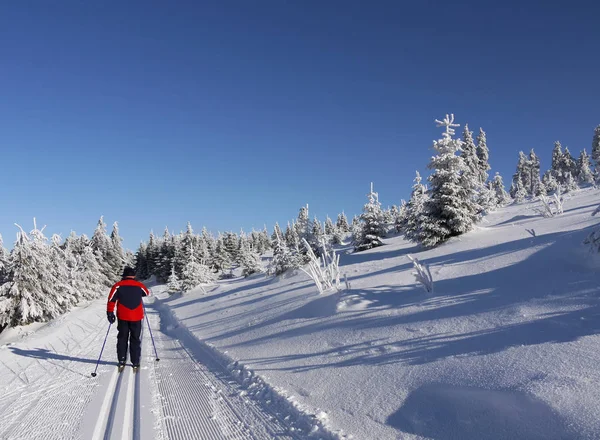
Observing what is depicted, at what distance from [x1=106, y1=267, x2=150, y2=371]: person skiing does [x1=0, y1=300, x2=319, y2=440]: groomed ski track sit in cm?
32

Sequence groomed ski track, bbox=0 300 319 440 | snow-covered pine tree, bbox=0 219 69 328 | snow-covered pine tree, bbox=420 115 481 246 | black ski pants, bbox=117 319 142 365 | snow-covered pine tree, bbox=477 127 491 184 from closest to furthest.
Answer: groomed ski track, bbox=0 300 319 440 → black ski pants, bbox=117 319 142 365 → snow-covered pine tree, bbox=420 115 481 246 → snow-covered pine tree, bbox=0 219 69 328 → snow-covered pine tree, bbox=477 127 491 184

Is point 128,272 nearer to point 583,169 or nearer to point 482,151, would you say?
point 482,151

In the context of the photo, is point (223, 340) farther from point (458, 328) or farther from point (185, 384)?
point (458, 328)

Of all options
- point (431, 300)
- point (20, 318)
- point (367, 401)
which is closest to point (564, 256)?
point (431, 300)

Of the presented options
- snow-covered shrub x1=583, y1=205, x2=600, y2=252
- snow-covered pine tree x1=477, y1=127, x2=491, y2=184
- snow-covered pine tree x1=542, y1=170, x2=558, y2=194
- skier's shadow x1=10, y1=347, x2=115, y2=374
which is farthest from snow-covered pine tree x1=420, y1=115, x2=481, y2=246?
snow-covered pine tree x1=542, y1=170, x2=558, y2=194

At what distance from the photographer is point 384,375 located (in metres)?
4.43

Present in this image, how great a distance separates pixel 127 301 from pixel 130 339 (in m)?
0.76

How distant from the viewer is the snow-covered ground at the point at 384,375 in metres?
3.30

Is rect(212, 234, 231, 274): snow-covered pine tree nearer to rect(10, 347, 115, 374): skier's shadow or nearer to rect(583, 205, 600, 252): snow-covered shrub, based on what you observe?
rect(10, 347, 115, 374): skier's shadow

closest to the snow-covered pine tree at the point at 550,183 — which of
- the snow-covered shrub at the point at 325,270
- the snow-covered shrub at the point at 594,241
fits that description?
the snow-covered shrub at the point at 594,241

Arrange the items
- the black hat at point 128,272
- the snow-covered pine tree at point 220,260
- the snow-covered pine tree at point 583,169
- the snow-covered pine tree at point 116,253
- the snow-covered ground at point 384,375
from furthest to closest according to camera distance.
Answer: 1. the snow-covered pine tree at point 220,260
2. the snow-covered pine tree at point 583,169
3. the snow-covered pine tree at point 116,253
4. the black hat at point 128,272
5. the snow-covered ground at point 384,375

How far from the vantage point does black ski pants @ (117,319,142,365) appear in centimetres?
673

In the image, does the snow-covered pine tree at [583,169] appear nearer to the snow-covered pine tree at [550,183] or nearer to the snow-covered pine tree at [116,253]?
the snow-covered pine tree at [550,183]

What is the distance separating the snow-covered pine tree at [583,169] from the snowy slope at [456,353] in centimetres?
6847
